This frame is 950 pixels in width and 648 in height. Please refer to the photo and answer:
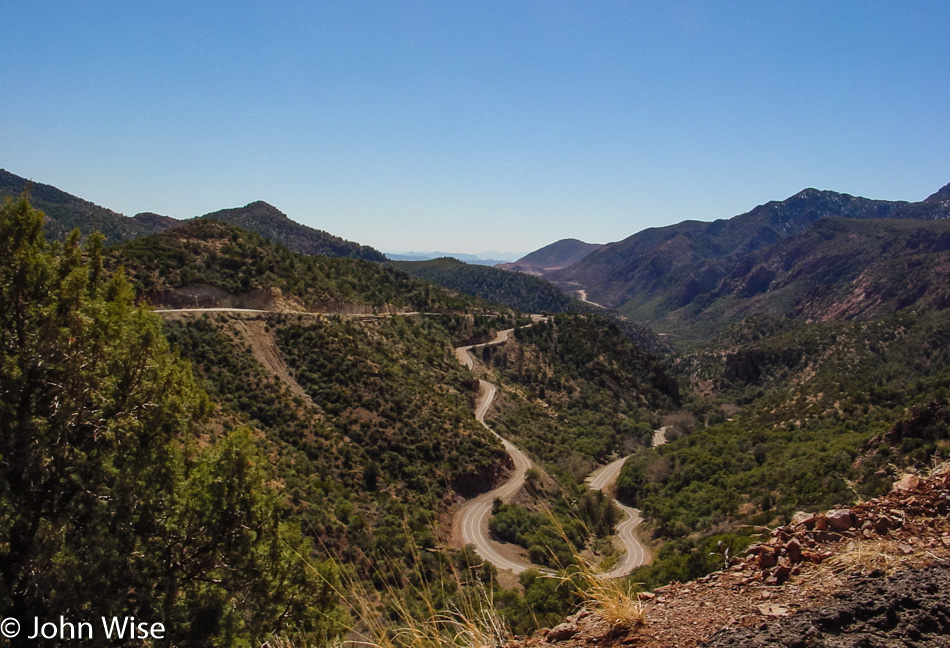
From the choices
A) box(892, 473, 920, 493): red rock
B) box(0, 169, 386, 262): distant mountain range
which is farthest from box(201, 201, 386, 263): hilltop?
box(892, 473, 920, 493): red rock

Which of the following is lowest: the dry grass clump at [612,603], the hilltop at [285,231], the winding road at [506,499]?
the winding road at [506,499]

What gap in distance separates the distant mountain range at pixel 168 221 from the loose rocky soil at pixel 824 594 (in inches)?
4638

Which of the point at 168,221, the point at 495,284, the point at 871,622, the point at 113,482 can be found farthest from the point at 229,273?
the point at 495,284

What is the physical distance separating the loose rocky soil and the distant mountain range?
4638 inches

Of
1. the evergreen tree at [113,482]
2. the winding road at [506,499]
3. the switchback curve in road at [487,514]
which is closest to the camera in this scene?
the evergreen tree at [113,482]

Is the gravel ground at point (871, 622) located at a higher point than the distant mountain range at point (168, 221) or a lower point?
lower

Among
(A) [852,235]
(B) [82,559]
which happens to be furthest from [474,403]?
(A) [852,235]

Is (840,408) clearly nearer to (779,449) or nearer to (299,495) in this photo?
(779,449)

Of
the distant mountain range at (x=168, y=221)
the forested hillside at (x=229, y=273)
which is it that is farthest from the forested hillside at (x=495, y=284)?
the forested hillside at (x=229, y=273)

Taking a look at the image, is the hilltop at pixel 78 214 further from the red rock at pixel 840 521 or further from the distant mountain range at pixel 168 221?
the red rock at pixel 840 521

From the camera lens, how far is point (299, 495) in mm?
28438

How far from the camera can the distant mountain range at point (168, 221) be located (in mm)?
112562

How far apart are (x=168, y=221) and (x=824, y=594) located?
174065 mm

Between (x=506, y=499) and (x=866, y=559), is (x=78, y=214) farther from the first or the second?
(x=866, y=559)
